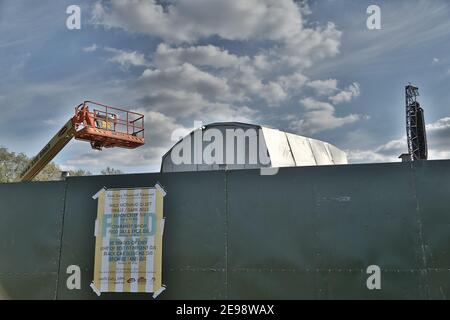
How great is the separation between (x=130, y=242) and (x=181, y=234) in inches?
28.3

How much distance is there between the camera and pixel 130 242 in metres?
5.47

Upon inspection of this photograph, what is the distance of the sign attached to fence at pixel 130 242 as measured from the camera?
537cm

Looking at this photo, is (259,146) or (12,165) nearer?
(259,146)

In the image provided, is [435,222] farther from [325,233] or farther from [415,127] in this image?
[415,127]

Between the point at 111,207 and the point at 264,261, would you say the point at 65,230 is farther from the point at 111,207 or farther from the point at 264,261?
the point at 264,261

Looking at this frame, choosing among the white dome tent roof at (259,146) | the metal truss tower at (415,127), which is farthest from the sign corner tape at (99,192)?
the metal truss tower at (415,127)

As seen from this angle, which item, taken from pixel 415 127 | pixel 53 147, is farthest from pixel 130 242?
Result: pixel 415 127

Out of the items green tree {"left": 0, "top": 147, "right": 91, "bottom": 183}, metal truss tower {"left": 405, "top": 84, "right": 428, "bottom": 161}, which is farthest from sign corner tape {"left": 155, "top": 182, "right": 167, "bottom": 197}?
green tree {"left": 0, "top": 147, "right": 91, "bottom": 183}

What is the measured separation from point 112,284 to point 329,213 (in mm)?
2987

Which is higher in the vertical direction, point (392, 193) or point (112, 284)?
point (392, 193)

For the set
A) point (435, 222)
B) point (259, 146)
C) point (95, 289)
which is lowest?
point (95, 289)

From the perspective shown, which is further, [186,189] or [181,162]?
[181,162]

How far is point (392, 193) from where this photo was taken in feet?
16.1
